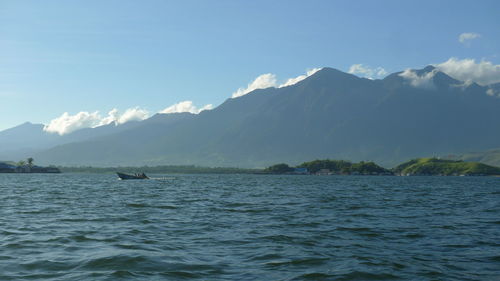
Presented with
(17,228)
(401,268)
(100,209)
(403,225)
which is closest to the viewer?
(401,268)

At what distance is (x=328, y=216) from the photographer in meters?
45.5

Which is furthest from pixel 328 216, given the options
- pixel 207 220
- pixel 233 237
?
pixel 233 237

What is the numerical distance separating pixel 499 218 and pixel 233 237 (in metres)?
29.5

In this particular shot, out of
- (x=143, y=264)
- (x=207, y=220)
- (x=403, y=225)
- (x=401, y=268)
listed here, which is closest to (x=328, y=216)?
(x=403, y=225)

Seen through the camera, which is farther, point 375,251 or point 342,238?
point 342,238

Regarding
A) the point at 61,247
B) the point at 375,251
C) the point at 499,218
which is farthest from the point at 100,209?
the point at 499,218

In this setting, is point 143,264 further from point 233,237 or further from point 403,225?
point 403,225

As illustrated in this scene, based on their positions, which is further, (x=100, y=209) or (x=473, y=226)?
(x=100, y=209)

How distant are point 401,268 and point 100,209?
37372 millimetres

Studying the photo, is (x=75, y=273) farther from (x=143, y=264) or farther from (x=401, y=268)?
(x=401, y=268)

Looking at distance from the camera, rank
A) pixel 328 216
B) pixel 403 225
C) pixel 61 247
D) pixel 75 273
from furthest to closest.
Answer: pixel 328 216 < pixel 403 225 < pixel 61 247 < pixel 75 273

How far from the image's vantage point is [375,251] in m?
27.1

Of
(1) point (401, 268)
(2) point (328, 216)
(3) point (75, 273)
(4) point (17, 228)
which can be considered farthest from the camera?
(2) point (328, 216)

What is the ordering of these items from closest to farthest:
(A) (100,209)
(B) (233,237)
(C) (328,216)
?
(B) (233,237) < (C) (328,216) < (A) (100,209)
